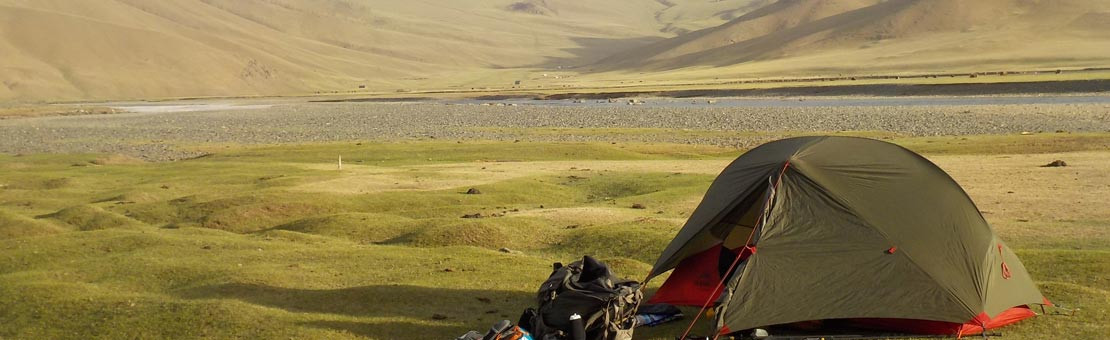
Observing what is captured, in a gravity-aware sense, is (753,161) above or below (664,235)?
above

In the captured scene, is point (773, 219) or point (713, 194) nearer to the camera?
point (773, 219)

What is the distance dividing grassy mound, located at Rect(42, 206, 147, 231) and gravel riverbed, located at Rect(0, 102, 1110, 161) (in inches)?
1179

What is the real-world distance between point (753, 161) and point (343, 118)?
87.1 meters

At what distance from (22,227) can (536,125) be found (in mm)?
55675

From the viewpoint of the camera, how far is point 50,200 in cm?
3306

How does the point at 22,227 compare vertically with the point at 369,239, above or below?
above

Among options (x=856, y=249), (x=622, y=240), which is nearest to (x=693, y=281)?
(x=856, y=249)

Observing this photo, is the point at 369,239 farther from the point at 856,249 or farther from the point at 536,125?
the point at 536,125

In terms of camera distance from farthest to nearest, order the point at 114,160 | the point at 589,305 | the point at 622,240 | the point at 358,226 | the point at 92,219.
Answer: the point at 114,160
the point at 92,219
the point at 358,226
the point at 622,240
the point at 589,305

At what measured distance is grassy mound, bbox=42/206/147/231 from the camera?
26875mm

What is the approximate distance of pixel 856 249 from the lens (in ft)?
47.7

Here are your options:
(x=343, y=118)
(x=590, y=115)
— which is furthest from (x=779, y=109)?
(x=343, y=118)

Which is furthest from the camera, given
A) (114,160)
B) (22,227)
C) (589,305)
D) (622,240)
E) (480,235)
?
(114,160)

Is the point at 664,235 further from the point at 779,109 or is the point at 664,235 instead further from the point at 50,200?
the point at 779,109
